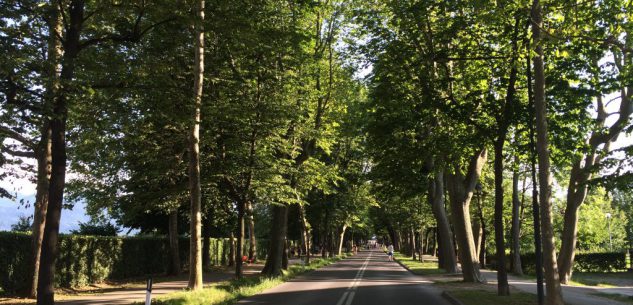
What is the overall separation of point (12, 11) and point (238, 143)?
9643 mm

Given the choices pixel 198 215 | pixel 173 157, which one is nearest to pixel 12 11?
pixel 198 215

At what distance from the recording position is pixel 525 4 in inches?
465

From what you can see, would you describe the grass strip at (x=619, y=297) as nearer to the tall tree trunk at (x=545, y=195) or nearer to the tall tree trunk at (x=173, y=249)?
the tall tree trunk at (x=545, y=195)

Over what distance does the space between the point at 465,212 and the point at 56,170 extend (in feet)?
49.3

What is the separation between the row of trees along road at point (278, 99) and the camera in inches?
445

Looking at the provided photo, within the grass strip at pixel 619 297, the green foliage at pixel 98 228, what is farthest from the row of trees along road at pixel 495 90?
the green foliage at pixel 98 228

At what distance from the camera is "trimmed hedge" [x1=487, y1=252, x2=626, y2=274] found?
3594 cm

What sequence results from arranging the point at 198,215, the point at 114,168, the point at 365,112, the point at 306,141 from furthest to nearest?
the point at 306,141 < the point at 114,168 < the point at 365,112 < the point at 198,215

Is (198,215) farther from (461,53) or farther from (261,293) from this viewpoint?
(461,53)

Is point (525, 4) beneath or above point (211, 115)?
above

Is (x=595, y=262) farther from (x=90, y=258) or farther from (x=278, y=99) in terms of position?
(x=90, y=258)

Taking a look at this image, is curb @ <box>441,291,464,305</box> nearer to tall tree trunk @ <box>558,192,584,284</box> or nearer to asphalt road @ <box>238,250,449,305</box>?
asphalt road @ <box>238,250,449,305</box>

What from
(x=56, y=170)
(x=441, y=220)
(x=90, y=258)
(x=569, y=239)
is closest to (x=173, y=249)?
(x=90, y=258)

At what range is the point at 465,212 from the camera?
20953mm
